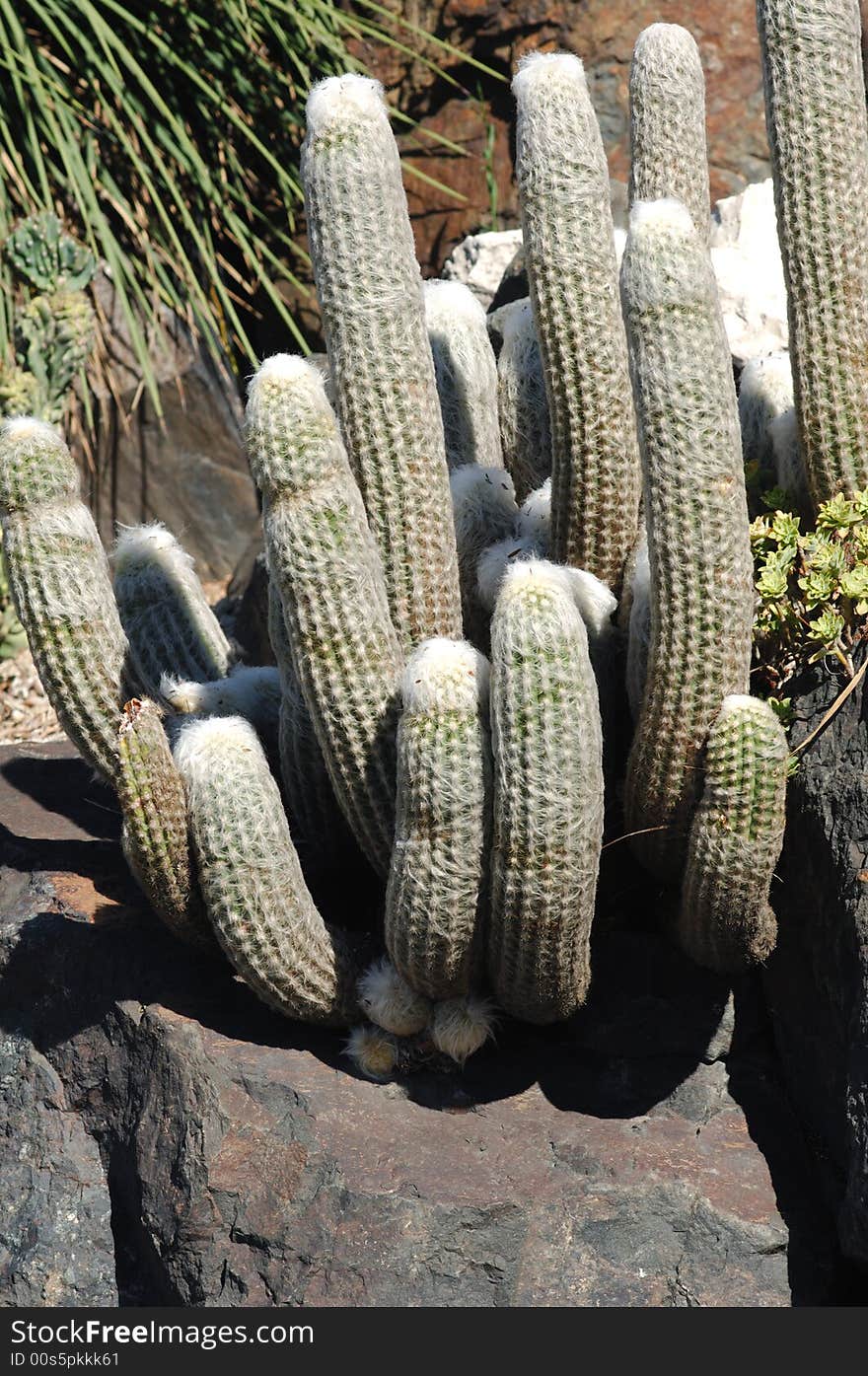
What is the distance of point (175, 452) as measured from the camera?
6453 mm

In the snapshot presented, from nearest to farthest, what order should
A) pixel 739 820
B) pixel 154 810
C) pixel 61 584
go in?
1. pixel 739 820
2. pixel 154 810
3. pixel 61 584

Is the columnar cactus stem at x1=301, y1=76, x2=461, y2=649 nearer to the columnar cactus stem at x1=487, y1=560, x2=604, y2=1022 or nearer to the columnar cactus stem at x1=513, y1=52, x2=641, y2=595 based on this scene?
the columnar cactus stem at x1=513, y1=52, x2=641, y2=595

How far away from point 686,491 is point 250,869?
1085 mm

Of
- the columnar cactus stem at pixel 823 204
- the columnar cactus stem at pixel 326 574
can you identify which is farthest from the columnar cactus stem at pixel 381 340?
the columnar cactus stem at pixel 823 204

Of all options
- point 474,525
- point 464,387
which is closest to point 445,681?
point 474,525

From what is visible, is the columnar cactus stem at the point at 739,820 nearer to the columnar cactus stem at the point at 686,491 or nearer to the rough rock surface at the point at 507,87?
the columnar cactus stem at the point at 686,491

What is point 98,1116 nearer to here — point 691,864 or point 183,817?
point 183,817

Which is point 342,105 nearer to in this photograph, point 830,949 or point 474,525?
point 474,525

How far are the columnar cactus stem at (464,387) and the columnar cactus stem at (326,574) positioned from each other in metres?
0.91

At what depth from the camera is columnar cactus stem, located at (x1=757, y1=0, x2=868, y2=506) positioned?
9.73ft

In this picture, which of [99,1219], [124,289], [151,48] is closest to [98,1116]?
[99,1219]

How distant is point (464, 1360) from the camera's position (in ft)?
8.25

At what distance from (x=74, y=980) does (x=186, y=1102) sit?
0.49 meters

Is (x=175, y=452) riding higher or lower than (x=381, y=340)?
lower
